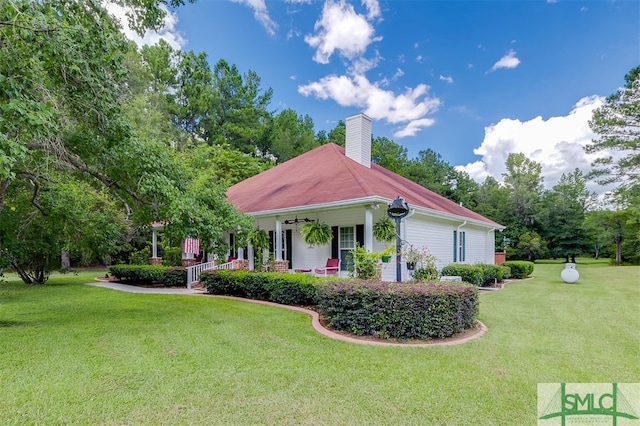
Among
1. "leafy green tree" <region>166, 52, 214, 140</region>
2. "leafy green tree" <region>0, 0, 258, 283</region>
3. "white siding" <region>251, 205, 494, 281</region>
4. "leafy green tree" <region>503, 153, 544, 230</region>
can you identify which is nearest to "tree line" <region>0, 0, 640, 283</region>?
"leafy green tree" <region>0, 0, 258, 283</region>

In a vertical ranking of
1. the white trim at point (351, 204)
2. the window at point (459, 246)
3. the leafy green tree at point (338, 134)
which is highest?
the leafy green tree at point (338, 134)

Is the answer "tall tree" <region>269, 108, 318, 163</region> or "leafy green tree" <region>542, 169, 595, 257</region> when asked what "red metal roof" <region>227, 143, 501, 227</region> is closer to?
"tall tree" <region>269, 108, 318, 163</region>

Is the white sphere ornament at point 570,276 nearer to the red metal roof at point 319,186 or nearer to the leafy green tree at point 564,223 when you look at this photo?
the red metal roof at point 319,186

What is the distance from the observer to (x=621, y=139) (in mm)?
25234

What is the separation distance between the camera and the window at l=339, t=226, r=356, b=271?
39.0 feet

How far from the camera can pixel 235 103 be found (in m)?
33.0

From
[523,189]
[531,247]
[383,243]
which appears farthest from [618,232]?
[383,243]

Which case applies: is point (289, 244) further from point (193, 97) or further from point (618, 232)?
point (618, 232)

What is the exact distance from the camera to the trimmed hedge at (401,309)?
5.77 meters

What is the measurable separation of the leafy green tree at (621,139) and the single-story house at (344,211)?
52.9 ft

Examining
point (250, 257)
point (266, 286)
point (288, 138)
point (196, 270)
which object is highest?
point (288, 138)

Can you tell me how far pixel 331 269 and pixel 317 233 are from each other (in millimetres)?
1231


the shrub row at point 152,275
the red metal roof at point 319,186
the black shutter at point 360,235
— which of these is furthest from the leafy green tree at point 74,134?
the shrub row at point 152,275

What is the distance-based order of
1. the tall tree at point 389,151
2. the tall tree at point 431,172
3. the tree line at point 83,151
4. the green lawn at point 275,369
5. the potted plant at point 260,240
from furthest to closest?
the tall tree at point 431,172
the tall tree at point 389,151
the potted plant at point 260,240
the tree line at point 83,151
the green lawn at point 275,369
